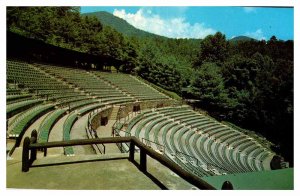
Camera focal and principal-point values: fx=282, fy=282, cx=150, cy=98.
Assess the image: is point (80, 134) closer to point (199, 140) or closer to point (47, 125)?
point (47, 125)

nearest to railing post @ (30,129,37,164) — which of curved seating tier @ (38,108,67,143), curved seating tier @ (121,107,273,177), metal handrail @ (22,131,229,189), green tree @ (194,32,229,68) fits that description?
metal handrail @ (22,131,229,189)

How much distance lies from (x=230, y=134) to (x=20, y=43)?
2112 centimetres

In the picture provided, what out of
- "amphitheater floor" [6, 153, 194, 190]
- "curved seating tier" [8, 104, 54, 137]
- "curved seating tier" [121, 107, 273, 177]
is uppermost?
"curved seating tier" [8, 104, 54, 137]

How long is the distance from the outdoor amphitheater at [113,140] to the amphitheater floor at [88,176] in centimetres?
1

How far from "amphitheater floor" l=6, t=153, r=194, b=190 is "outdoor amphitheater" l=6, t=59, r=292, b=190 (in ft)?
0.05

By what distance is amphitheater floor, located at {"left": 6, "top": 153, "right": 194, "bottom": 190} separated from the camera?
412 centimetres

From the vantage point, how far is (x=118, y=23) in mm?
184000

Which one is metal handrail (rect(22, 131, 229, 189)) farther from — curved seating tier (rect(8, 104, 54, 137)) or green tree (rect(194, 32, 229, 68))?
green tree (rect(194, 32, 229, 68))

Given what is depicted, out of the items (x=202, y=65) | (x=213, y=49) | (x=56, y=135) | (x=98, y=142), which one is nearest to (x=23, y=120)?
(x=56, y=135)

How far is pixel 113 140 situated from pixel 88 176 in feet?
2.20

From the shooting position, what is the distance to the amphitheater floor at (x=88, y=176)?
4117 millimetres

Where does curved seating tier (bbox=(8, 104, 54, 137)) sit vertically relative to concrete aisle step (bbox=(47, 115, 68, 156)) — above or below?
above

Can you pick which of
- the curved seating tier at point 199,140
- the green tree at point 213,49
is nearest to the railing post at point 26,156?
the curved seating tier at point 199,140

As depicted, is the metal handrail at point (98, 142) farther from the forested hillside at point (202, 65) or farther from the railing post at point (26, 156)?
the forested hillside at point (202, 65)
